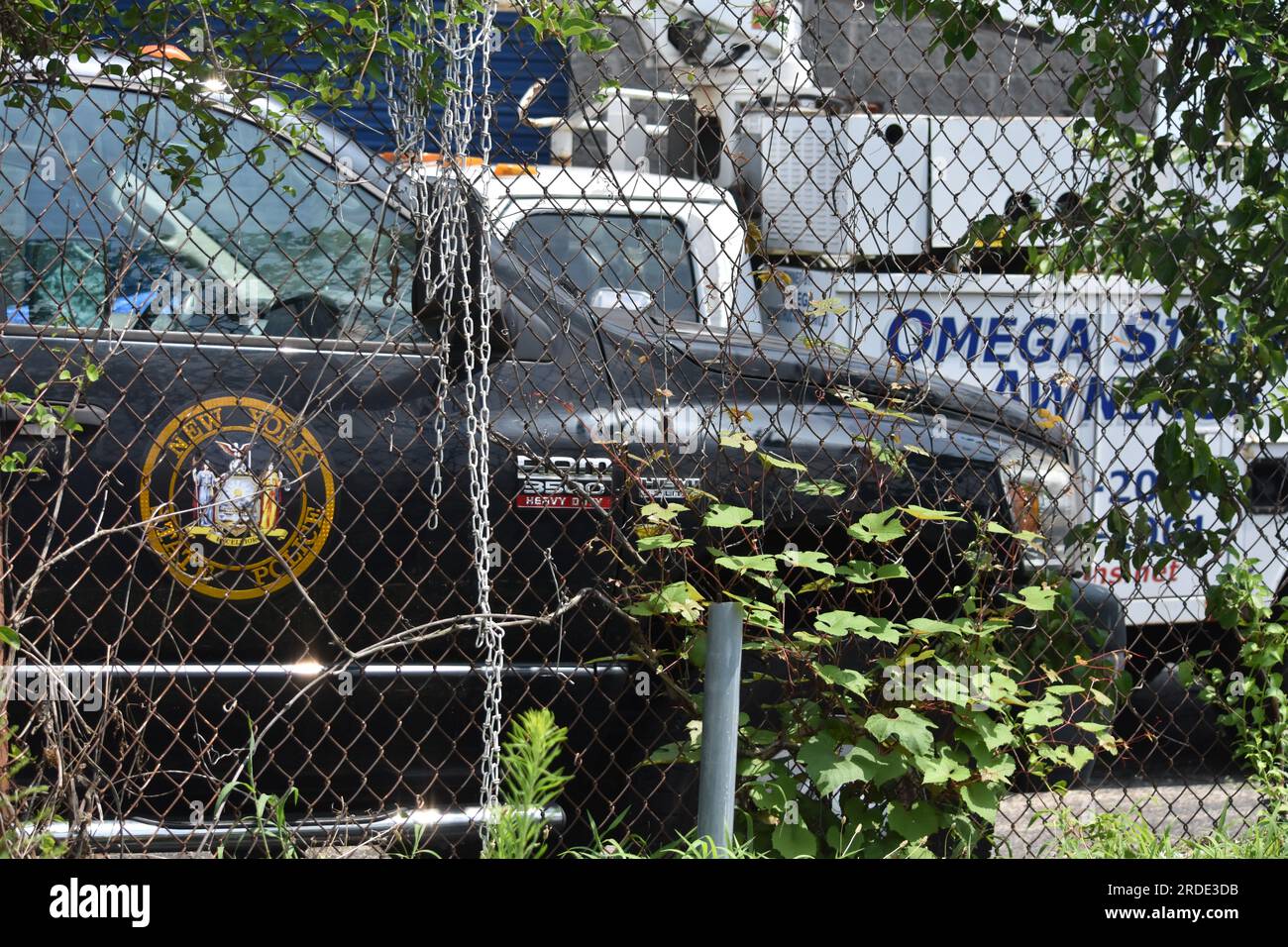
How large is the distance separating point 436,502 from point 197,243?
94cm

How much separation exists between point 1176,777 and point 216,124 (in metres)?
4.42

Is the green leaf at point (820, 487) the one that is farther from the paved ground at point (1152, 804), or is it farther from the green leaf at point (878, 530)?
the paved ground at point (1152, 804)

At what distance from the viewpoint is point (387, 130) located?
125 inches

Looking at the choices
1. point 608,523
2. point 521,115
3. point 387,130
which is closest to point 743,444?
point 608,523

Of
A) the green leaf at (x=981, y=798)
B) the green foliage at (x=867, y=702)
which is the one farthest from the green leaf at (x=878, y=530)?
the green leaf at (x=981, y=798)

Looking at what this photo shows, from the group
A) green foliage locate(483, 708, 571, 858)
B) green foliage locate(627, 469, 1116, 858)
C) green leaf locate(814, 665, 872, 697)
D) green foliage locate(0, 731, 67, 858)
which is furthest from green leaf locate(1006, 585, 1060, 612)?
green foliage locate(0, 731, 67, 858)

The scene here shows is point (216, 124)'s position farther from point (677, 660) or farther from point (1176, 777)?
point (1176, 777)

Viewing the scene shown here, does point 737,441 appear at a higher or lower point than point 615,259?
lower

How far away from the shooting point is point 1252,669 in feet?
12.0

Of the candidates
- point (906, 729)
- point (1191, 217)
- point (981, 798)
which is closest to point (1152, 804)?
point (981, 798)

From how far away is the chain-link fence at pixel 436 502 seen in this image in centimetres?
292

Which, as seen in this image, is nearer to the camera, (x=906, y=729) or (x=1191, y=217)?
(x=906, y=729)

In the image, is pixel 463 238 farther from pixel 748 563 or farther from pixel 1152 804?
pixel 1152 804

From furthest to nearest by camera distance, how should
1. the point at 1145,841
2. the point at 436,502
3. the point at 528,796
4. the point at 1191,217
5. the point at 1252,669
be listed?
the point at 1252,669
the point at 1191,217
the point at 1145,841
the point at 436,502
the point at 528,796
